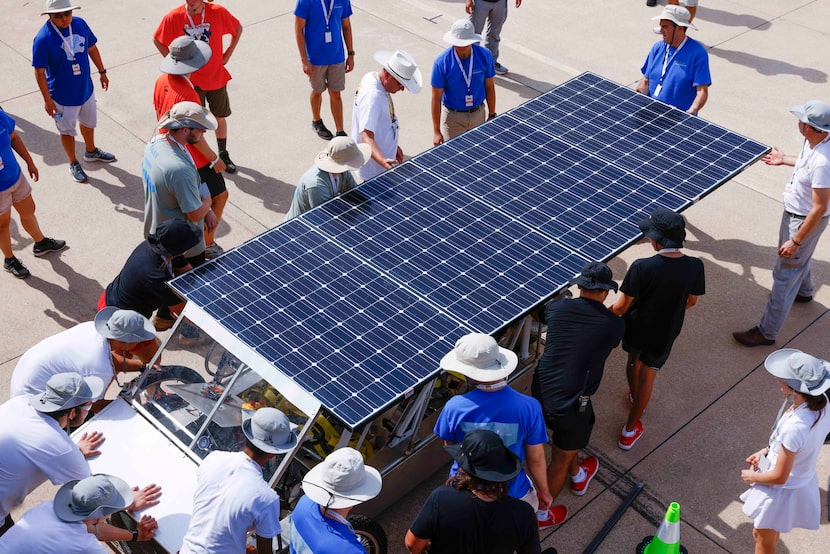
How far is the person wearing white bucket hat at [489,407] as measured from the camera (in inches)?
221

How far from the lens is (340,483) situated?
496 cm

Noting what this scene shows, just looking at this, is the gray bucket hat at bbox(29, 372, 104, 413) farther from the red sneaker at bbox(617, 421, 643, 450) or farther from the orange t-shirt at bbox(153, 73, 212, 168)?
the red sneaker at bbox(617, 421, 643, 450)

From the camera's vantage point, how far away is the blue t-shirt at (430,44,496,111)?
29.1 ft

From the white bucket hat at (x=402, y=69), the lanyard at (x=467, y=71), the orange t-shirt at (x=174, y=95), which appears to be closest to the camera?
the white bucket hat at (x=402, y=69)

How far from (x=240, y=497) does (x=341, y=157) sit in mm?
3141

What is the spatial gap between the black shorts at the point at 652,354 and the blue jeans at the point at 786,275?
66.4 inches

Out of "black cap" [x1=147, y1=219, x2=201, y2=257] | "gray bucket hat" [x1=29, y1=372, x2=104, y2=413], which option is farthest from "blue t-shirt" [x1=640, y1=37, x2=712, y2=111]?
"gray bucket hat" [x1=29, y1=372, x2=104, y2=413]

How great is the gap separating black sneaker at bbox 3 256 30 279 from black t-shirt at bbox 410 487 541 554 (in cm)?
553

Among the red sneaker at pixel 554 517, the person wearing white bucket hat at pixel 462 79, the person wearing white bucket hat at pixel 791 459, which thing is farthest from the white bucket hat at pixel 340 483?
the person wearing white bucket hat at pixel 462 79

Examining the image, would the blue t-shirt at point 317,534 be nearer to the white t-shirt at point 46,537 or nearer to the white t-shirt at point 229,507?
the white t-shirt at point 229,507

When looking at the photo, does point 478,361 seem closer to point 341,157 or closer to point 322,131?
point 341,157

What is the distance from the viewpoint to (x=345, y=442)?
5656 millimetres

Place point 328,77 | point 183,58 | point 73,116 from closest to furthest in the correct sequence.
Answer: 1. point 183,58
2. point 73,116
3. point 328,77

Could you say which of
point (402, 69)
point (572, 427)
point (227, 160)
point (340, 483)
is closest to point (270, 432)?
point (340, 483)
